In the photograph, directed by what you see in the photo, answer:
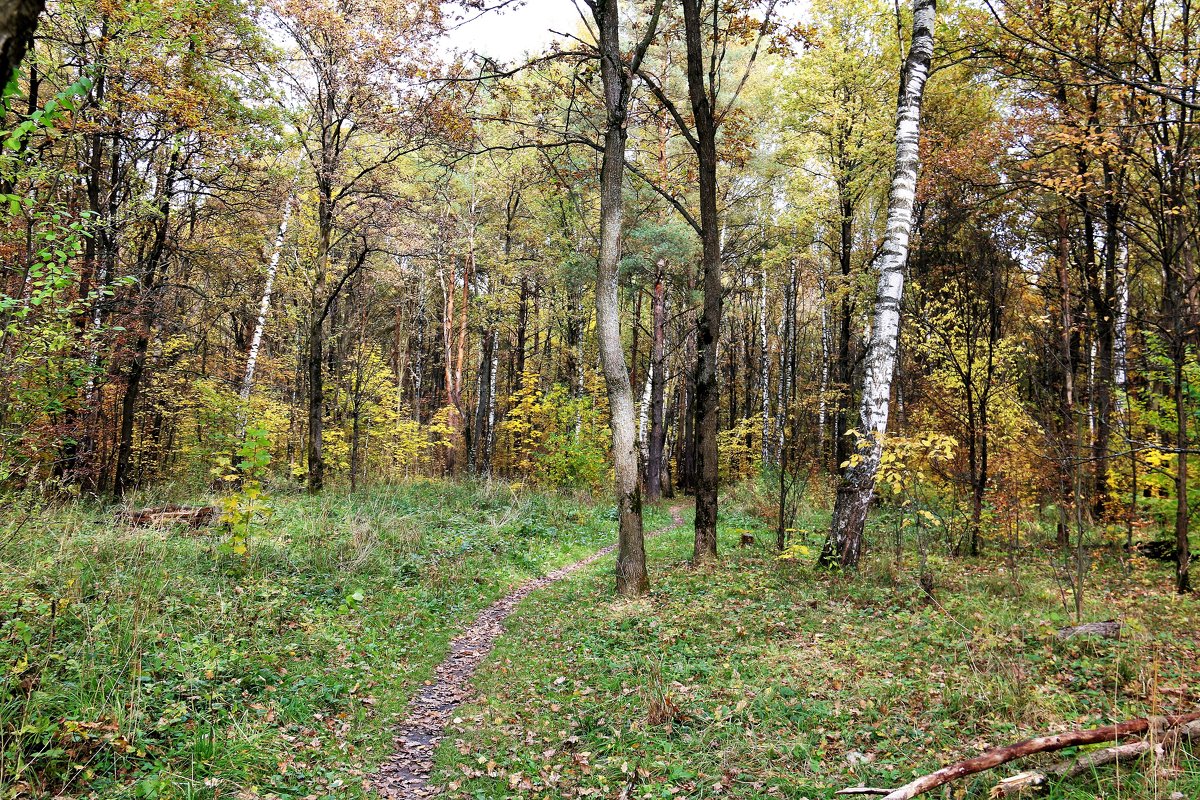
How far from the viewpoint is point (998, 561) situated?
929 centimetres

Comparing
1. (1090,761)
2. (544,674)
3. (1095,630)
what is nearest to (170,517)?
(544,674)

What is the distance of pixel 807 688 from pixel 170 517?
27.2 feet

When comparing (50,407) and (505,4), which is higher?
(505,4)

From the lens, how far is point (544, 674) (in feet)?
19.4

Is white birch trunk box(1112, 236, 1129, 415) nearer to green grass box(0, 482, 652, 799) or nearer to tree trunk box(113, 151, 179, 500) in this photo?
green grass box(0, 482, 652, 799)

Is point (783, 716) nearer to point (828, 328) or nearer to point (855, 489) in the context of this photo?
point (855, 489)

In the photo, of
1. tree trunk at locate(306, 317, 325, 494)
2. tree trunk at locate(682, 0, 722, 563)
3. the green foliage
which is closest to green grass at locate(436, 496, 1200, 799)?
tree trunk at locate(682, 0, 722, 563)

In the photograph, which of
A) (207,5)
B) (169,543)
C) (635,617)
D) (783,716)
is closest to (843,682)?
(783,716)

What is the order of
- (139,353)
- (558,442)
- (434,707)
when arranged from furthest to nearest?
(558,442)
(139,353)
(434,707)

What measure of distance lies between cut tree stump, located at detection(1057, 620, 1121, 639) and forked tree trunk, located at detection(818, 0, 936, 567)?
2.59m

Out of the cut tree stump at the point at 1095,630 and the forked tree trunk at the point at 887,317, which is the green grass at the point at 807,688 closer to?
the cut tree stump at the point at 1095,630

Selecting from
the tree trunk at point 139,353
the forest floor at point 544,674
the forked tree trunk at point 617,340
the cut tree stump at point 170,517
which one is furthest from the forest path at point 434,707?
the tree trunk at point 139,353

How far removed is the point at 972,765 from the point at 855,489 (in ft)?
17.5

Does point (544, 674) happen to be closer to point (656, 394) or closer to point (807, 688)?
point (807, 688)
